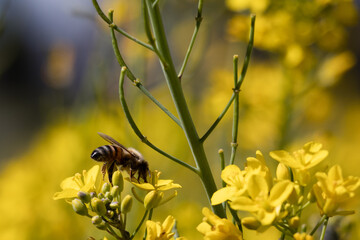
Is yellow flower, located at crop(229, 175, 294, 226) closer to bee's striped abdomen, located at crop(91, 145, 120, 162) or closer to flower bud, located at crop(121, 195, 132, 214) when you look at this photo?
flower bud, located at crop(121, 195, 132, 214)

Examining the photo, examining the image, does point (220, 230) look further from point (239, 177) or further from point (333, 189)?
point (333, 189)

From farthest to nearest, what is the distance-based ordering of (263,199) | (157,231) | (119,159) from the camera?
(119,159), (157,231), (263,199)

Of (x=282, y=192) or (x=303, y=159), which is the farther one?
(x=303, y=159)

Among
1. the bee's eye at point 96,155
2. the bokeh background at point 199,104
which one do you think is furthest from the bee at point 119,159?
the bokeh background at point 199,104

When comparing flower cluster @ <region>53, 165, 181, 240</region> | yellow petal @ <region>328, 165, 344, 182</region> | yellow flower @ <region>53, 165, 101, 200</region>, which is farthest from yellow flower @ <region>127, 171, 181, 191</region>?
yellow petal @ <region>328, 165, 344, 182</region>

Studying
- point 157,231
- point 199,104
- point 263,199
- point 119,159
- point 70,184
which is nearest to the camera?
point 263,199

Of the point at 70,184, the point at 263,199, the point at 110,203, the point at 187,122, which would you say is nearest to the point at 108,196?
the point at 110,203

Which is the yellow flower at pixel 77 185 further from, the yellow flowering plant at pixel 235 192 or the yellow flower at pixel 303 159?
the yellow flower at pixel 303 159

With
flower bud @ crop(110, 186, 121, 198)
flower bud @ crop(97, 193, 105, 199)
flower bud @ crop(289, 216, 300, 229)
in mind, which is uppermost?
flower bud @ crop(289, 216, 300, 229)
